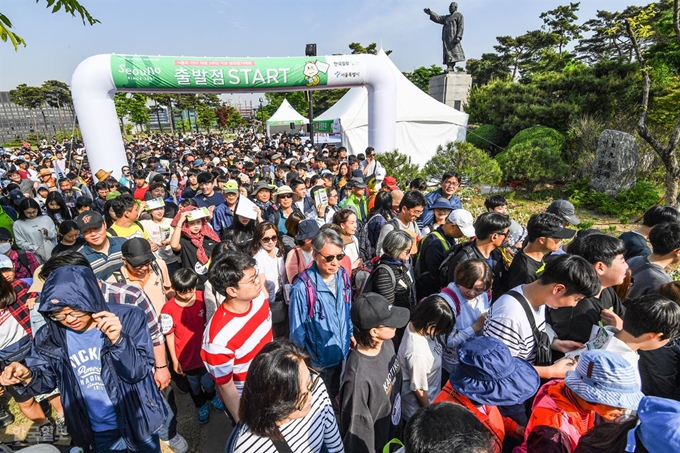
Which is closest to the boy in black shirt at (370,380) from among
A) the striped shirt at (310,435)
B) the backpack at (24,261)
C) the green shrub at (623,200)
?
the striped shirt at (310,435)

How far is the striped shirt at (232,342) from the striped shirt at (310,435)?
65 cm

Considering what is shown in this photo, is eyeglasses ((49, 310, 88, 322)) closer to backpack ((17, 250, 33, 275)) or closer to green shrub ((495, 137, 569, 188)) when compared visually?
backpack ((17, 250, 33, 275))

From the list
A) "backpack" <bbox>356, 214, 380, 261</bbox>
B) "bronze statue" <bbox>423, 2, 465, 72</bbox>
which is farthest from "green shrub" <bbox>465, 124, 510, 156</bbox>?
"backpack" <bbox>356, 214, 380, 261</bbox>

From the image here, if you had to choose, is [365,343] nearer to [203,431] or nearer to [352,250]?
[352,250]

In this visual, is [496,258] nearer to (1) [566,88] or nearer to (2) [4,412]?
(2) [4,412]

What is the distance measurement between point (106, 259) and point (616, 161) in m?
11.1

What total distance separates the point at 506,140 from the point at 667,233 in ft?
44.6

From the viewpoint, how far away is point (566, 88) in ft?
39.3

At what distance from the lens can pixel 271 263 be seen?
10.8 ft

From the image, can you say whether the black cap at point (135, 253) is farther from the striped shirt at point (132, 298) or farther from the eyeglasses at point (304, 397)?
the eyeglasses at point (304, 397)

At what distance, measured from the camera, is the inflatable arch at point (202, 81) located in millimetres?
8203

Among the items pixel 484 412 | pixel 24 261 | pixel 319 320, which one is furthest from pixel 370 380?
pixel 24 261

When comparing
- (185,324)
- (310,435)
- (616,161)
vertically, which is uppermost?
(616,161)

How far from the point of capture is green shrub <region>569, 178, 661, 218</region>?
835 cm
